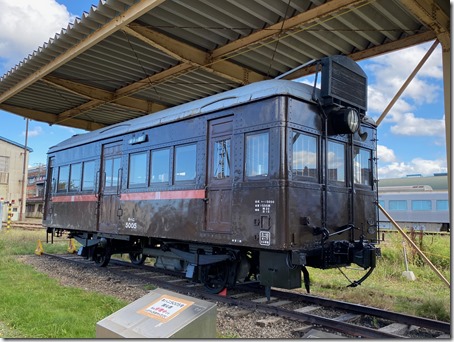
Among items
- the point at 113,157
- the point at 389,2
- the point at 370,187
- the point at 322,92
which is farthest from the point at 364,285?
the point at 113,157

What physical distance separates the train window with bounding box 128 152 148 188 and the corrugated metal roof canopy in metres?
2.53

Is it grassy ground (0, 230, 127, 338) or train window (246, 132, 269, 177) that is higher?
train window (246, 132, 269, 177)

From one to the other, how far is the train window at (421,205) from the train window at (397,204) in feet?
2.13

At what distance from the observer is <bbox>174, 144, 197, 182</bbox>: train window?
7969 millimetres

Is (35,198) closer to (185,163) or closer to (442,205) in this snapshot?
(442,205)

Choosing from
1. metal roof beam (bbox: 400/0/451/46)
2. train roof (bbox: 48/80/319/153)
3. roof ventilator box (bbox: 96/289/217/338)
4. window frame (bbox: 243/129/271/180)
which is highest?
metal roof beam (bbox: 400/0/451/46)

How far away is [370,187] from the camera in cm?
830

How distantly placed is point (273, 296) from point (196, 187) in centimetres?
251

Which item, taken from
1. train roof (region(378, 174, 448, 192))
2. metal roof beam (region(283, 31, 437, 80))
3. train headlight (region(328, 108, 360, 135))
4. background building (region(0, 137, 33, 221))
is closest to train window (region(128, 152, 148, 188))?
train headlight (region(328, 108, 360, 135))

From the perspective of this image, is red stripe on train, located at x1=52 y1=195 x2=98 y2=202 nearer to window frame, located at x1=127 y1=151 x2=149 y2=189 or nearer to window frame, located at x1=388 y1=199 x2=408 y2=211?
window frame, located at x1=127 y1=151 x2=149 y2=189

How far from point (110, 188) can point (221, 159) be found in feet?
13.6

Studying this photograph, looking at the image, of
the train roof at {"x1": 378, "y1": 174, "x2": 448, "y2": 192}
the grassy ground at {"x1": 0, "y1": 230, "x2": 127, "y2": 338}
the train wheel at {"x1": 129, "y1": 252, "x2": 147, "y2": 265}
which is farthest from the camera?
the train roof at {"x1": 378, "y1": 174, "x2": 448, "y2": 192}

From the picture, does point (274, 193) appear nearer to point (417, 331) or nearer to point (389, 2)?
point (417, 331)

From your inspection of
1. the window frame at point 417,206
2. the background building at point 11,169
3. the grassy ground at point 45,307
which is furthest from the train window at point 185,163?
the background building at point 11,169
